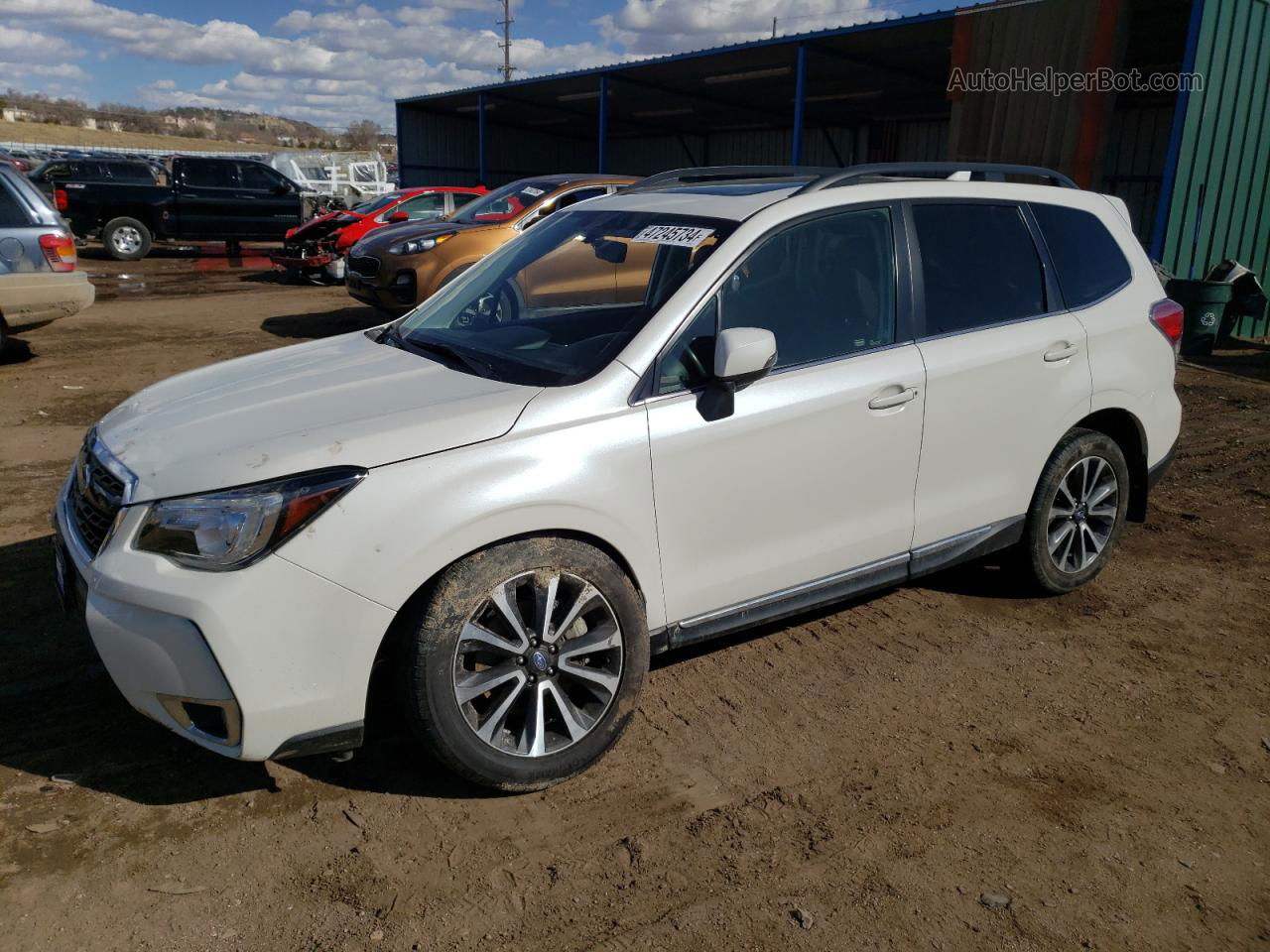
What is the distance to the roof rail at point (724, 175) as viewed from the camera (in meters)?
4.14

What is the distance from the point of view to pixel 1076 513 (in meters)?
4.46

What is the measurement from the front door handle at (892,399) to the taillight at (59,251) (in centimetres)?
812

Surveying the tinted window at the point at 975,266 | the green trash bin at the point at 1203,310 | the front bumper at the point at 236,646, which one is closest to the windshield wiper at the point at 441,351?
the front bumper at the point at 236,646

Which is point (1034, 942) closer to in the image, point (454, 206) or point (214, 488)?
point (214, 488)

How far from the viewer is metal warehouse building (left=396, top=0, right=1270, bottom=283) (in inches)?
479

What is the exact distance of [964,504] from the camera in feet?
13.1

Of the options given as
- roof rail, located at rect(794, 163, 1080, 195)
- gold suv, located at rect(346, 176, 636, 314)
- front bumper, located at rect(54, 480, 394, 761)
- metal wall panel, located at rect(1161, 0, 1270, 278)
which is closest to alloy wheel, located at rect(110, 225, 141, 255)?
gold suv, located at rect(346, 176, 636, 314)

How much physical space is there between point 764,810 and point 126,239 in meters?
21.2

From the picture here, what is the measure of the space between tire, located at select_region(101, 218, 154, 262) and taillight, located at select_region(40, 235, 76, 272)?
1253cm

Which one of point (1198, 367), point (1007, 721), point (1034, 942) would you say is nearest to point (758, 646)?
point (1007, 721)

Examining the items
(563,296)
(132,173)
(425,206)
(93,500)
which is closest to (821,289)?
(563,296)

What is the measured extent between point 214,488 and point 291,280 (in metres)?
16.3

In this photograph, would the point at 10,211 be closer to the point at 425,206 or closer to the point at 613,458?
the point at 613,458

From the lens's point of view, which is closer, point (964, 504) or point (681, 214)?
point (681, 214)
